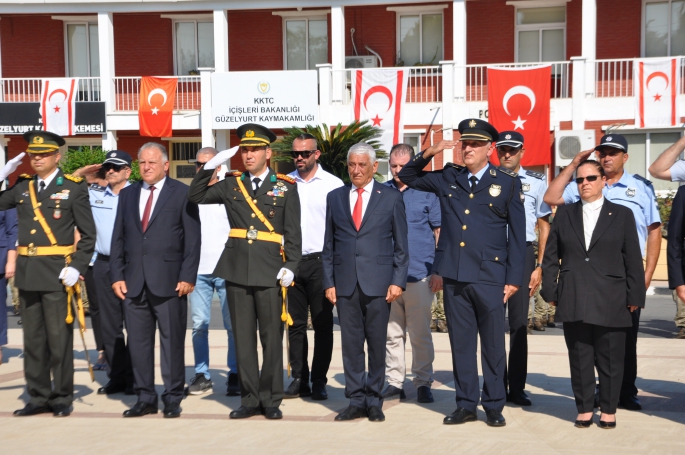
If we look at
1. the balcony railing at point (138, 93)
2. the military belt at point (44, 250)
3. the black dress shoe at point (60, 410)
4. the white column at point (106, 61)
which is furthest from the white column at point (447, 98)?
the black dress shoe at point (60, 410)

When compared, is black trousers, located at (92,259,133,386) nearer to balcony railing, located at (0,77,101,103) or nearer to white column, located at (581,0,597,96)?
white column, located at (581,0,597,96)

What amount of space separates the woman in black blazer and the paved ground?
0.40 m

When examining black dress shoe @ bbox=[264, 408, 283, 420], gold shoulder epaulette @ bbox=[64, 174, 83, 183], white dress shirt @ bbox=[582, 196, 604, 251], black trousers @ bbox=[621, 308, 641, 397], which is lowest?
black dress shoe @ bbox=[264, 408, 283, 420]

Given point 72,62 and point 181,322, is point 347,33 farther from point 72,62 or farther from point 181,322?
point 181,322

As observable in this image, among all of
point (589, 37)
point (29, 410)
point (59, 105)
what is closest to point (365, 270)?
point (29, 410)

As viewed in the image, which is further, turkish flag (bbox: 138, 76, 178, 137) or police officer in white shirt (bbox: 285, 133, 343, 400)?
turkish flag (bbox: 138, 76, 178, 137)

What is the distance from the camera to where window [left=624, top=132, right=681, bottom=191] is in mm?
25438

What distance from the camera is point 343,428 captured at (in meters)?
7.00

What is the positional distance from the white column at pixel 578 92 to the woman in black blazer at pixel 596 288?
18.4m

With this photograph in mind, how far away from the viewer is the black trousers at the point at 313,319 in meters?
8.28

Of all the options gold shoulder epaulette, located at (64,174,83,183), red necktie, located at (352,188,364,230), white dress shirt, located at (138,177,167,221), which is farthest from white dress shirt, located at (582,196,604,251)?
gold shoulder epaulette, located at (64,174,83,183)

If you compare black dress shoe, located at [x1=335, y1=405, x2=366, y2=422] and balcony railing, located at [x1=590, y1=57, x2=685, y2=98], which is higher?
balcony railing, located at [x1=590, y1=57, x2=685, y2=98]

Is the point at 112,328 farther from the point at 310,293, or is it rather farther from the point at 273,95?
the point at 273,95

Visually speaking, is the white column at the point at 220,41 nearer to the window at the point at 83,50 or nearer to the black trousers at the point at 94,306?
the window at the point at 83,50
